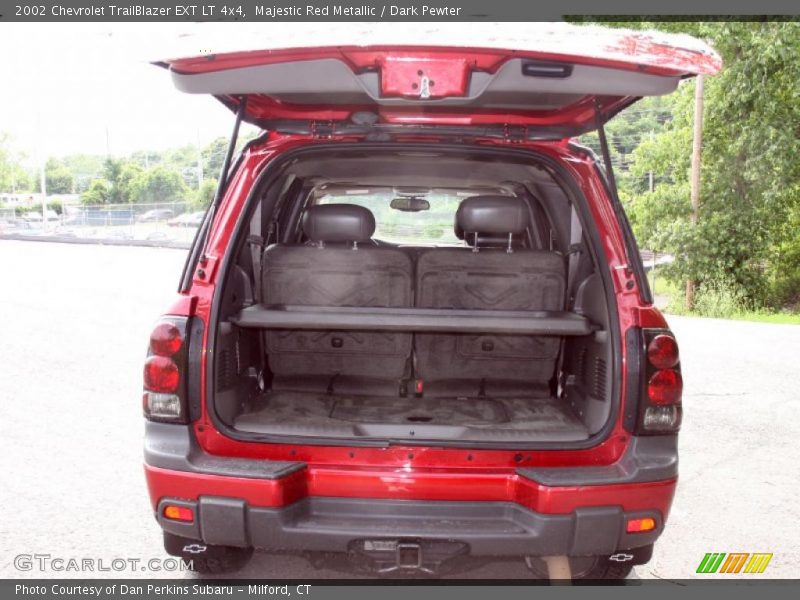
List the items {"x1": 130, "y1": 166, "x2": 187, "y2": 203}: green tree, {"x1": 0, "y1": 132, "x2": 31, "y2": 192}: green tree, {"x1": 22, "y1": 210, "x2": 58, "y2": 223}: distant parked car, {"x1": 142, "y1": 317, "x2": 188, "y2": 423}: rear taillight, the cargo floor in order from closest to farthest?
1. {"x1": 142, "y1": 317, "x2": 188, "y2": 423}: rear taillight
2. the cargo floor
3. {"x1": 22, "y1": 210, "x2": 58, "y2": 223}: distant parked car
4. {"x1": 130, "y1": 166, "x2": 187, "y2": 203}: green tree
5. {"x1": 0, "y1": 132, "x2": 31, "y2": 192}: green tree

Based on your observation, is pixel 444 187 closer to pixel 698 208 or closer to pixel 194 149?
pixel 698 208

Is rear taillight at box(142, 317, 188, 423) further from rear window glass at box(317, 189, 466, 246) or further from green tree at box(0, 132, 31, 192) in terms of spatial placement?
green tree at box(0, 132, 31, 192)

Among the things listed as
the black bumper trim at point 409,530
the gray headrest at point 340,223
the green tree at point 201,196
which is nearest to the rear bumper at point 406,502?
the black bumper trim at point 409,530

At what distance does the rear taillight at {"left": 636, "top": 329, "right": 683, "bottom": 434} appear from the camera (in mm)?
2988

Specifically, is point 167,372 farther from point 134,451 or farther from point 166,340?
point 134,451

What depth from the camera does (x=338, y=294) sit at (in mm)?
4055

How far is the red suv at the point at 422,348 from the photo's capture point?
8.84 ft

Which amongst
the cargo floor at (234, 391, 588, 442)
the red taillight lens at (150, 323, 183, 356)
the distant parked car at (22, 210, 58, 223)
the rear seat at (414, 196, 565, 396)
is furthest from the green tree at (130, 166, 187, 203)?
the red taillight lens at (150, 323, 183, 356)

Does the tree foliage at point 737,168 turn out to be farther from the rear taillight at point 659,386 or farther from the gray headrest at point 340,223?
the rear taillight at point 659,386

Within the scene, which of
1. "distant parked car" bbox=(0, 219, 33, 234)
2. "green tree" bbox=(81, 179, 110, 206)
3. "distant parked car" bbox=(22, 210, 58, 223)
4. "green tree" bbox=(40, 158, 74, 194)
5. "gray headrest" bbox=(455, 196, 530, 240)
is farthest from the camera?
"green tree" bbox=(40, 158, 74, 194)

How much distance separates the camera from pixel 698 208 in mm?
19281

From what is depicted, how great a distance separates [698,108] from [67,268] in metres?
16.0

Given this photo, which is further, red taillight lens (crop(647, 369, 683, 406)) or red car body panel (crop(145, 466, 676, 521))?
red taillight lens (crop(647, 369, 683, 406))

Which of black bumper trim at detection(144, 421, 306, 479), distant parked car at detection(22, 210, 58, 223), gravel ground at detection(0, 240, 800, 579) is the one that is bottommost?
distant parked car at detection(22, 210, 58, 223)
